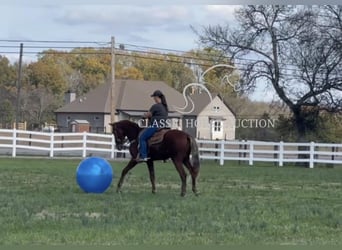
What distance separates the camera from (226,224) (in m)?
9.63

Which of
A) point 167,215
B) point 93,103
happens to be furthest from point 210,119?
point 167,215

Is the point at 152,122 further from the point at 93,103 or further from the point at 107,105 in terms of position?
the point at 93,103

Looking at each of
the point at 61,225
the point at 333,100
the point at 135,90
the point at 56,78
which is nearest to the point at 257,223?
the point at 61,225

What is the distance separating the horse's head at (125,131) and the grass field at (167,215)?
1077 millimetres

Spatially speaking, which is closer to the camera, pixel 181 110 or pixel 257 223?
pixel 257 223

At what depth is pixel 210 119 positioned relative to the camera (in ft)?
126

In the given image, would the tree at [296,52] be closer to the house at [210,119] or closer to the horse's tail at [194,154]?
the house at [210,119]

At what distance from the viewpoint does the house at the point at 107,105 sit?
50438 millimetres

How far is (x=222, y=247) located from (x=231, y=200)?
194 inches

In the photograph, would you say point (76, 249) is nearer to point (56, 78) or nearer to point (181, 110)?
point (181, 110)

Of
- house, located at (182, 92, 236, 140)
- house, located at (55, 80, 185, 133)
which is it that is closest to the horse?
house, located at (182, 92, 236, 140)

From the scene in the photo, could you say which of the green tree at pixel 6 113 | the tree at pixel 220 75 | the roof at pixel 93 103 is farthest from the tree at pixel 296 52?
the green tree at pixel 6 113

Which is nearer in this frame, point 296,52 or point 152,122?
point 152,122

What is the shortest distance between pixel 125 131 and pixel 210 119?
24.1 meters
